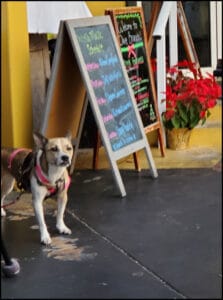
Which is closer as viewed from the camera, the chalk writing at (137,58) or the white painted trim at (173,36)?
the chalk writing at (137,58)

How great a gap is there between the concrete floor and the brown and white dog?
0.16 m

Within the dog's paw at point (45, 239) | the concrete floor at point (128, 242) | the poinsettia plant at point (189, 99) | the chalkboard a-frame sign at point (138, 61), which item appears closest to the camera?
the concrete floor at point (128, 242)

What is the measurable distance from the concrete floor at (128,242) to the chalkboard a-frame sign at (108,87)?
0.27 m

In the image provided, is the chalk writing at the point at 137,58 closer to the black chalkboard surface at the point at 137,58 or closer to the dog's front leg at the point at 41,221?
the black chalkboard surface at the point at 137,58

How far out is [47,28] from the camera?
5.50 meters

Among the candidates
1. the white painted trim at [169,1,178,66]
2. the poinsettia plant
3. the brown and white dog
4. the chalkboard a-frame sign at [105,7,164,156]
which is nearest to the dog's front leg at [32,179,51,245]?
the brown and white dog

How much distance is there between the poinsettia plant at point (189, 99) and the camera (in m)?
5.85

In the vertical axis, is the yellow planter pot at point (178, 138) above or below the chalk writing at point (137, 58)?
below

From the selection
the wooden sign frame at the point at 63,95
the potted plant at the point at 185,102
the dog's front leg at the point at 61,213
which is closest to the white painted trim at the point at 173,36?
the potted plant at the point at 185,102

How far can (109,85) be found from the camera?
517cm

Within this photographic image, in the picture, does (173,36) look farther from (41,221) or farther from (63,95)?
(41,221)

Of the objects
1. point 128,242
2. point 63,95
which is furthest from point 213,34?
point 128,242

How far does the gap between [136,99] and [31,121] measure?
36.3 inches

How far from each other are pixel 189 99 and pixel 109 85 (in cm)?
107
